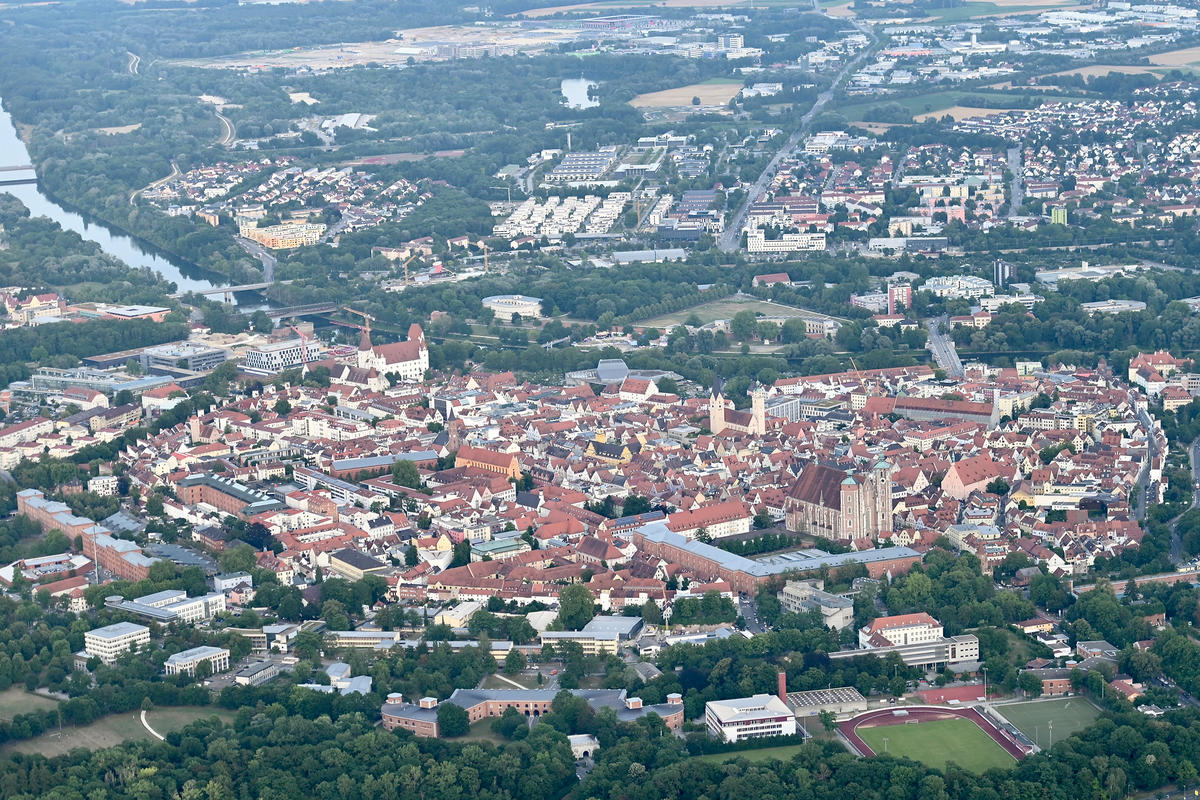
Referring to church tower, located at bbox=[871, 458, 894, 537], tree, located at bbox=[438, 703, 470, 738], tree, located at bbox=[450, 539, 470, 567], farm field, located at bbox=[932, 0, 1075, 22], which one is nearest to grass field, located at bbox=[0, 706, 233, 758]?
tree, located at bbox=[438, 703, 470, 738]

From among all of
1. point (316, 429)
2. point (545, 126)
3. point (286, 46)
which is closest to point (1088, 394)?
point (316, 429)

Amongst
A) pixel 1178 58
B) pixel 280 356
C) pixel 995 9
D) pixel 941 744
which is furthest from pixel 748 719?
pixel 995 9

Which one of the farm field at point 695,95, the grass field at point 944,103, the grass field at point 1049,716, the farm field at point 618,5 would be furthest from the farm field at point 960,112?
the grass field at point 1049,716

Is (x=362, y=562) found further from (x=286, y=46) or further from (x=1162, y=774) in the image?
(x=286, y=46)

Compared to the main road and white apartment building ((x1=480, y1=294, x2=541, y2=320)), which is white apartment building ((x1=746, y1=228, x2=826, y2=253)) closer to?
the main road

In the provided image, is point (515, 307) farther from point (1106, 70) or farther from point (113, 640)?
point (1106, 70)

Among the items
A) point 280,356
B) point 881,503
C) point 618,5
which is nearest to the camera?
point 881,503

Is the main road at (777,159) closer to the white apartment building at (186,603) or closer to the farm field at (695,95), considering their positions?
the farm field at (695,95)
